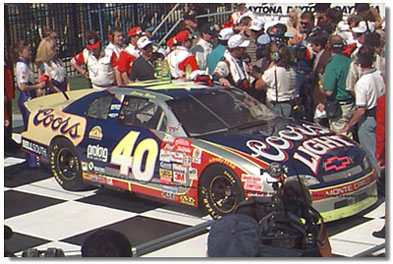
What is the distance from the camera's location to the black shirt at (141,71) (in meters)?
10.5

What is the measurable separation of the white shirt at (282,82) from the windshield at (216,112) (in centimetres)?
105

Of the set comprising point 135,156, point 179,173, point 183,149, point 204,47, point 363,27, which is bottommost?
point 179,173

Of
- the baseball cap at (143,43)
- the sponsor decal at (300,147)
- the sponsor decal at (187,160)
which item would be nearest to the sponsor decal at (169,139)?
the sponsor decal at (187,160)

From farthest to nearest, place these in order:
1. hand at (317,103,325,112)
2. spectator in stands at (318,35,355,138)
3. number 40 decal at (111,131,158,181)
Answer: hand at (317,103,325,112)
spectator in stands at (318,35,355,138)
number 40 decal at (111,131,158,181)

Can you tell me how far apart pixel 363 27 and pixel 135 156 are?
4.17 meters

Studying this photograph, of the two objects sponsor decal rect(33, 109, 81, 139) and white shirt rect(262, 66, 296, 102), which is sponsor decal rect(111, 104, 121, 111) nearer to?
sponsor decal rect(33, 109, 81, 139)

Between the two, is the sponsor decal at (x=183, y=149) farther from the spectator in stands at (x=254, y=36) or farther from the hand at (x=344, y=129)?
the spectator in stands at (x=254, y=36)

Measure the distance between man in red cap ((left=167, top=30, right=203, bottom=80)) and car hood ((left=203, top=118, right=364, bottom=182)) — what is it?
2883 millimetres

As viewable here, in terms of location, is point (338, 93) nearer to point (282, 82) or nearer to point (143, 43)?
point (282, 82)

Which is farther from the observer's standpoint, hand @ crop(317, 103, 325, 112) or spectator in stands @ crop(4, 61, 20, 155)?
spectator in stands @ crop(4, 61, 20, 155)

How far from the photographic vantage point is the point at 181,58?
10773mm

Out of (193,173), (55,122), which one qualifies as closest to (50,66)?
(55,122)

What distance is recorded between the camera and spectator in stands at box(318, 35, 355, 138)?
9.24 m

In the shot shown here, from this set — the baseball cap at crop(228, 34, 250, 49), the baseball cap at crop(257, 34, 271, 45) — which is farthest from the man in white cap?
the baseball cap at crop(257, 34, 271, 45)
